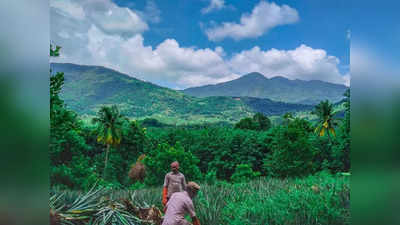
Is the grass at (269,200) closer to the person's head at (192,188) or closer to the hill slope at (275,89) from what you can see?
the person's head at (192,188)

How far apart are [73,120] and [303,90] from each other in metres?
5.65

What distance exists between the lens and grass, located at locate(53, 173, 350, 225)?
18.1 ft

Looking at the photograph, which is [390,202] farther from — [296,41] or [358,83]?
[296,41]

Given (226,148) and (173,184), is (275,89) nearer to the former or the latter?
(226,148)

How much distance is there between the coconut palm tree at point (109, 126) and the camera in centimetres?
685

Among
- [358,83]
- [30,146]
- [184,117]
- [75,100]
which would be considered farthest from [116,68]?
[358,83]

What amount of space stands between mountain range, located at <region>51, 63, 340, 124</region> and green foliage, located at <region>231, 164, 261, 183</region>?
3.47 ft

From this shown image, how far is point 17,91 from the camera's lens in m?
3.78

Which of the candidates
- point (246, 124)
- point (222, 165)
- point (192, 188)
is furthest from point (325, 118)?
point (192, 188)

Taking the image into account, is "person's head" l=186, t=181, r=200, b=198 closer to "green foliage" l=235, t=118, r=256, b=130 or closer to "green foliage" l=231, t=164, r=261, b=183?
"green foliage" l=231, t=164, r=261, b=183

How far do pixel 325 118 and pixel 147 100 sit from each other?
399 cm

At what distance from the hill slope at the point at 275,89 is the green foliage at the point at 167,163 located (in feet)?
4.38

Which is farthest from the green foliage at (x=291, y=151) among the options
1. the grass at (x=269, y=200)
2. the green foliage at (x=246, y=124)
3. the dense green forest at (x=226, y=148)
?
the green foliage at (x=246, y=124)

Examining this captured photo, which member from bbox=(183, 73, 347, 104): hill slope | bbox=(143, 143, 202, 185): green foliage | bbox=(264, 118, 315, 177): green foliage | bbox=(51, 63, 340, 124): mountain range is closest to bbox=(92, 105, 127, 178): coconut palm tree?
bbox=(51, 63, 340, 124): mountain range
